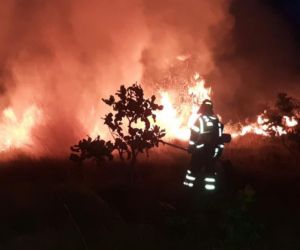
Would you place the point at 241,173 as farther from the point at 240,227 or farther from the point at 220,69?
the point at 220,69

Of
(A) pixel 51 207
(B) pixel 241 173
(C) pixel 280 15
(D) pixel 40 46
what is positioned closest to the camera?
(A) pixel 51 207


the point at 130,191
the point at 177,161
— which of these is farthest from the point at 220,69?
the point at 130,191

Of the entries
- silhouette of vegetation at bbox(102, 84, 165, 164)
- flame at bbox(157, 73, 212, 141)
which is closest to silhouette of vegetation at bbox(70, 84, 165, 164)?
silhouette of vegetation at bbox(102, 84, 165, 164)

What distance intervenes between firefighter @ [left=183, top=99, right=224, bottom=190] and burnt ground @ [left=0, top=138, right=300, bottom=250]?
0.40 meters

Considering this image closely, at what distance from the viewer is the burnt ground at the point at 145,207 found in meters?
7.72

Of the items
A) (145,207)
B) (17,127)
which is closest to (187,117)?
(17,127)

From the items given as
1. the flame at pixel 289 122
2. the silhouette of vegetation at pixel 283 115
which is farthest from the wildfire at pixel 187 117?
the silhouette of vegetation at pixel 283 115

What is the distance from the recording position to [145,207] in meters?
10.5

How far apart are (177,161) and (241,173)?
102 inches

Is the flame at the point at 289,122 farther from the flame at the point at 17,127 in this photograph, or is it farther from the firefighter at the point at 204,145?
the flame at the point at 17,127

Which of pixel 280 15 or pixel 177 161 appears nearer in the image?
pixel 177 161

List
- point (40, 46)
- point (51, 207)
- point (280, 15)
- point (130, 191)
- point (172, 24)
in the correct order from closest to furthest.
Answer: point (51, 207) < point (130, 191) < point (40, 46) < point (172, 24) < point (280, 15)

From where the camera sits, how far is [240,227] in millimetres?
7668

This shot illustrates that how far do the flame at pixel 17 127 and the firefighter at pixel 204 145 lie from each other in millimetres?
8626
